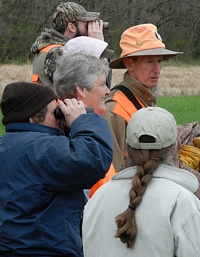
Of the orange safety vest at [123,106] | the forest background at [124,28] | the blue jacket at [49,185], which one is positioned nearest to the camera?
the blue jacket at [49,185]

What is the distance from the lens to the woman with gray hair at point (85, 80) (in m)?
4.41

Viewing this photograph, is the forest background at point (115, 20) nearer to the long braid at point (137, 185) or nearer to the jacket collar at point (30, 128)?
the jacket collar at point (30, 128)

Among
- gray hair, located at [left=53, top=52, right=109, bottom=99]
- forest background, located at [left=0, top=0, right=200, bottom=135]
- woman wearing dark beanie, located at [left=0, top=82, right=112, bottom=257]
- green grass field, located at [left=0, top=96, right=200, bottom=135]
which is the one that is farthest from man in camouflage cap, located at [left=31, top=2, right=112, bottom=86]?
forest background, located at [left=0, top=0, right=200, bottom=135]

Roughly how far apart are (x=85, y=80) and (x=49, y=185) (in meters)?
0.93

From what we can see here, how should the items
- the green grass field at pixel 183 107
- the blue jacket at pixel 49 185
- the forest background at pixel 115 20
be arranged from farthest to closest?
the forest background at pixel 115 20
the green grass field at pixel 183 107
the blue jacket at pixel 49 185

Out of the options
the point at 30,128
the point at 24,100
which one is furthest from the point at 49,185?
the point at 24,100

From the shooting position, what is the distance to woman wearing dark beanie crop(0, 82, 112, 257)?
3.67 meters

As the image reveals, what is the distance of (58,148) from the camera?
3.67m

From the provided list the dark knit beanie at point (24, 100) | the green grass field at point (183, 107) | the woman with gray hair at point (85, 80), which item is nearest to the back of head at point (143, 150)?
the dark knit beanie at point (24, 100)

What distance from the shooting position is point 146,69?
563 centimetres

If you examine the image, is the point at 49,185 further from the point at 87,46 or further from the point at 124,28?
the point at 124,28

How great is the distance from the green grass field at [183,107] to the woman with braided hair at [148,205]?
10.6m

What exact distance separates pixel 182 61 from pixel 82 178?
119ft

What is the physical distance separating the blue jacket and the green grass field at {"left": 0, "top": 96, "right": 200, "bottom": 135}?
399 inches
